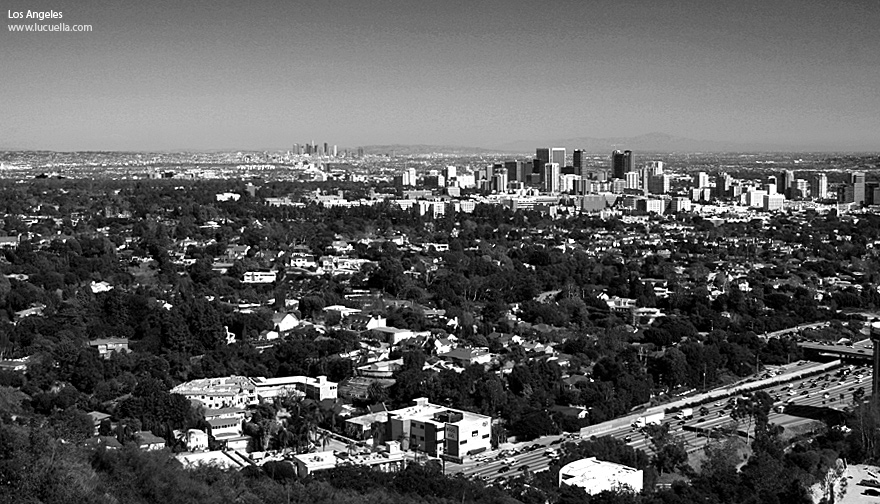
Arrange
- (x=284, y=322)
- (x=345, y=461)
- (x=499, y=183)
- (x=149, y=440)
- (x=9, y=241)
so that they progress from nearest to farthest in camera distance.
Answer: (x=345, y=461) → (x=149, y=440) → (x=284, y=322) → (x=9, y=241) → (x=499, y=183)

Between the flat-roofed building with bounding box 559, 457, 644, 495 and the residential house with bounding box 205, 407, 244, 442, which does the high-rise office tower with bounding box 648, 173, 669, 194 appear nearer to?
the residential house with bounding box 205, 407, 244, 442

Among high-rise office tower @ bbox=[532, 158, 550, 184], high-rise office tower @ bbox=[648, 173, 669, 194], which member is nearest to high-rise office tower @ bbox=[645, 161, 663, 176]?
high-rise office tower @ bbox=[648, 173, 669, 194]

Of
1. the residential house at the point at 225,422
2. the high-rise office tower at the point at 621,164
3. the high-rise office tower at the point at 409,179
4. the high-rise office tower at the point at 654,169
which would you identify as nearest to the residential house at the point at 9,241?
the residential house at the point at 225,422

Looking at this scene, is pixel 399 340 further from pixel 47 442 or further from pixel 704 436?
pixel 47 442

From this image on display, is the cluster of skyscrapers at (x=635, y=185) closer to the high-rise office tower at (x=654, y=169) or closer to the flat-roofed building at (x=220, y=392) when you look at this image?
the high-rise office tower at (x=654, y=169)

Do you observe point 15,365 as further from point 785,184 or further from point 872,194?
point 785,184

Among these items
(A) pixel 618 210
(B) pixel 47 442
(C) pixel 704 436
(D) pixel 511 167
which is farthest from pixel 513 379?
(D) pixel 511 167

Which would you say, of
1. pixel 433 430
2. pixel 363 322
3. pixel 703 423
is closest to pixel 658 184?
pixel 363 322
